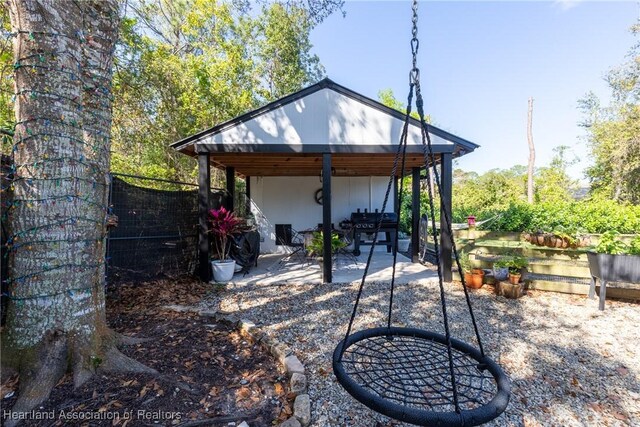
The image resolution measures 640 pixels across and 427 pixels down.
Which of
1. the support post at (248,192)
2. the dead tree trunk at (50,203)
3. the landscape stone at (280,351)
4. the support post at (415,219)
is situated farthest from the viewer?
the support post at (248,192)

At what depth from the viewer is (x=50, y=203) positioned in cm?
175

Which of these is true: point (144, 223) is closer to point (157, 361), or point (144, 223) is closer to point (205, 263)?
point (205, 263)

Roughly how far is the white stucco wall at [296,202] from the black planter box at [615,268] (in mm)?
5051

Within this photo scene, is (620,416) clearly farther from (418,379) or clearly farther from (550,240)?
(550,240)

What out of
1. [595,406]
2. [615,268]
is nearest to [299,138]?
[595,406]

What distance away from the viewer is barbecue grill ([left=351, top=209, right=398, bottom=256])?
6.91 m

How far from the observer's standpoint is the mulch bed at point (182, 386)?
5.04 feet

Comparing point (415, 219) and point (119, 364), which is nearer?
point (119, 364)

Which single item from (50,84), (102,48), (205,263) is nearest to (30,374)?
(50,84)

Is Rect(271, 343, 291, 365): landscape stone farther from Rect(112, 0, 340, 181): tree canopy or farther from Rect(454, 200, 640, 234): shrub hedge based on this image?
Rect(112, 0, 340, 181): tree canopy

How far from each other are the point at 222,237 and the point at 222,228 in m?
0.18

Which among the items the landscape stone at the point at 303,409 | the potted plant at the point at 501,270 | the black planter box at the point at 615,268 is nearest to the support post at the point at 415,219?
the potted plant at the point at 501,270

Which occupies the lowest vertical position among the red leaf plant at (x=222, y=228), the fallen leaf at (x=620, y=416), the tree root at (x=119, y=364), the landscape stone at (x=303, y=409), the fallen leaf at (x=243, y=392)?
the fallen leaf at (x=620, y=416)

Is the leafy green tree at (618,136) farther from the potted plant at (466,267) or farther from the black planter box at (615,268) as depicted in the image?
the black planter box at (615,268)
